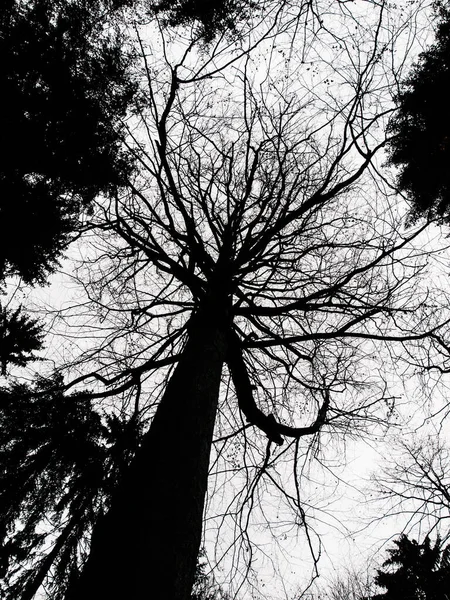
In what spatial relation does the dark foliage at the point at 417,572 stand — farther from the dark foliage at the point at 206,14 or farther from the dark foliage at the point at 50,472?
the dark foliage at the point at 206,14

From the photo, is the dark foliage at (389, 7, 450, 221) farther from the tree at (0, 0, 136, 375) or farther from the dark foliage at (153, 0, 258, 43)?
the tree at (0, 0, 136, 375)

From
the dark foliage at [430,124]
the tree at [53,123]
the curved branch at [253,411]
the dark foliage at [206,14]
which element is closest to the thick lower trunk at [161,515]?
the curved branch at [253,411]

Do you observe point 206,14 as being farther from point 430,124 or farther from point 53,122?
point 430,124

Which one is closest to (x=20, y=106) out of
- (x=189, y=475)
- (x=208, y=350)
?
(x=208, y=350)

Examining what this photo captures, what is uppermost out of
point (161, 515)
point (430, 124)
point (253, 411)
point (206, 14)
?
point (430, 124)

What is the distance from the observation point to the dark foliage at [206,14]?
13.6 ft

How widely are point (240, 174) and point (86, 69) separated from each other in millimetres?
2208

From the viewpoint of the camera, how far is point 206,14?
428cm

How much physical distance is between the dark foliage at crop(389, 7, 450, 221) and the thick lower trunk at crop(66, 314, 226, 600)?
5.58 m

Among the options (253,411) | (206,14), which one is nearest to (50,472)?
(253,411)

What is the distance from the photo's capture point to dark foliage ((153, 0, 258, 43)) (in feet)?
13.6

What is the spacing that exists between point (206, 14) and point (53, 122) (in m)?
2.34

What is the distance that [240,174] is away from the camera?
4.94 m

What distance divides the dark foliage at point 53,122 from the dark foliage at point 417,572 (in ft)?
23.1
